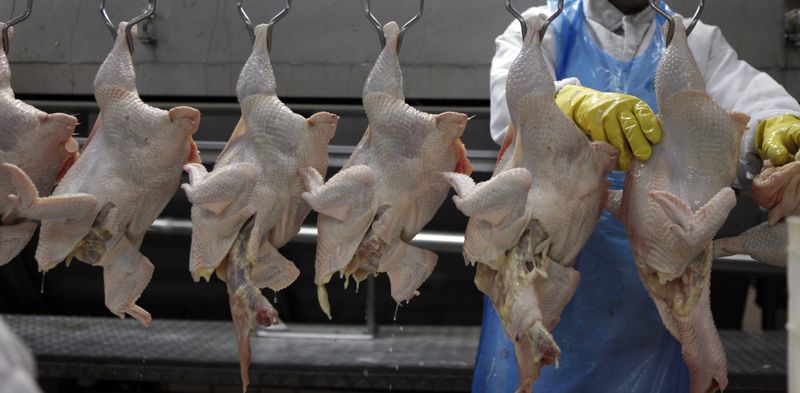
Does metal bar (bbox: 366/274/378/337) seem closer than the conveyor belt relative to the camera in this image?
No

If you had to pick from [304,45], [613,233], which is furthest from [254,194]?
[304,45]

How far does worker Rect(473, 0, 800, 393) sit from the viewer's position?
11.0 feet

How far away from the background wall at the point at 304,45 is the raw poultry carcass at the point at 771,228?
73.7 inches

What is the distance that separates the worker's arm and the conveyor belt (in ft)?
4.18

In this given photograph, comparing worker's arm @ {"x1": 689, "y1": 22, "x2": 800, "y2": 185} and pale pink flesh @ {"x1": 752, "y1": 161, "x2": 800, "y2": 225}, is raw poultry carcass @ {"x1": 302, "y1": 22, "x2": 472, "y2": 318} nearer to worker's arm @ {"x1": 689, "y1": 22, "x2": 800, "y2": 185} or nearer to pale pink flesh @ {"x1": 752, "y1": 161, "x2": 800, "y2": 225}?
pale pink flesh @ {"x1": 752, "y1": 161, "x2": 800, "y2": 225}

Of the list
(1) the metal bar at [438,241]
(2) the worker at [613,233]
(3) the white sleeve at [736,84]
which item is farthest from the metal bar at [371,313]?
(3) the white sleeve at [736,84]

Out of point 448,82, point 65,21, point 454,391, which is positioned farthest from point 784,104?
point 65,21

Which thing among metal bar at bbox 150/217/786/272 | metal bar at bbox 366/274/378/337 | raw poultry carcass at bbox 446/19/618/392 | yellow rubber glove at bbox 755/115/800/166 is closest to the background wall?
metal bar at bbox 150/217/786/272

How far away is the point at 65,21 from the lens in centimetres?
478

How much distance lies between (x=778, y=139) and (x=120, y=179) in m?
1.76

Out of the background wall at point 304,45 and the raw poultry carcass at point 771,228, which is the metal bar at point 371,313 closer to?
the background wall at point 304,45

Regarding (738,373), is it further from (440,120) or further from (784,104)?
(440,120)

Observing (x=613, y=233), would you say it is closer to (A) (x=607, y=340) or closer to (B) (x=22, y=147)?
(A) (x=607, y=340)

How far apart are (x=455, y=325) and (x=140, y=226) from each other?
99.6 inches
